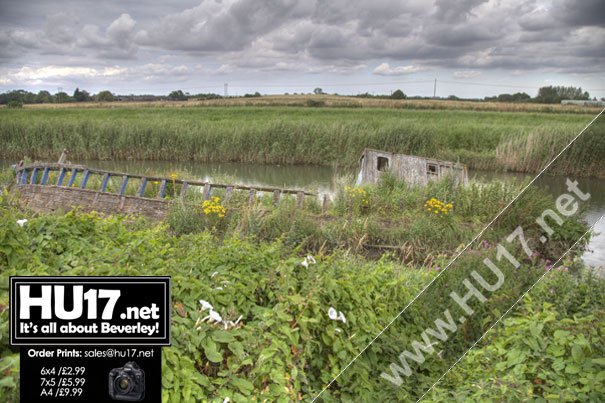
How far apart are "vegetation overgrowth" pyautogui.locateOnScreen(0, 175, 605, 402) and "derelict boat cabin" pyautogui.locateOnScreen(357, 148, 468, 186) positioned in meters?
5.15

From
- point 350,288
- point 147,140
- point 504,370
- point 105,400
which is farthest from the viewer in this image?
point 147,140

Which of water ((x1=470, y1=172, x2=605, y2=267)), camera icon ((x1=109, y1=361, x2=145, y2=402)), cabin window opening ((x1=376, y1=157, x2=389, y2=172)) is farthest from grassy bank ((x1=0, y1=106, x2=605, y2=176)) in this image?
water ((x1=470, y1=172, x2=605, y2=267))

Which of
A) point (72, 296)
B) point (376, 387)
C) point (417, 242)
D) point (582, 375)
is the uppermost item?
point (376, 387)

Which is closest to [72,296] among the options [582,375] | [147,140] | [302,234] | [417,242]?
[582,375]

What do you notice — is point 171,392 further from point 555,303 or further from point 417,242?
point 417,242

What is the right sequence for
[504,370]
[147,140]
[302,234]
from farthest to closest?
1. [147,140]
2. [302,234]
3. [504,370]

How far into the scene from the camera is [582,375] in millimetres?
1463

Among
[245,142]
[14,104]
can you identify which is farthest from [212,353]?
[14,104]

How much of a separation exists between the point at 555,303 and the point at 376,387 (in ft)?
5.80

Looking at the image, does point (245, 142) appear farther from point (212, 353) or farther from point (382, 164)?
point (212, 353)

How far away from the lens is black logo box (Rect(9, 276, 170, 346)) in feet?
4.62

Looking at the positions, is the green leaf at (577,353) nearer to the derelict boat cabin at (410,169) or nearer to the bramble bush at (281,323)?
the bramble bush at (281,323)

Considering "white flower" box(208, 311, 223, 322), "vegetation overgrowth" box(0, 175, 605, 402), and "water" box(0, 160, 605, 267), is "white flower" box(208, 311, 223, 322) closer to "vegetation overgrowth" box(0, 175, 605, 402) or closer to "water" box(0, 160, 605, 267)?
"vegetation overgrowth" box(0, 175, 605, 402)

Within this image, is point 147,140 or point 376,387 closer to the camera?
point 376,387
